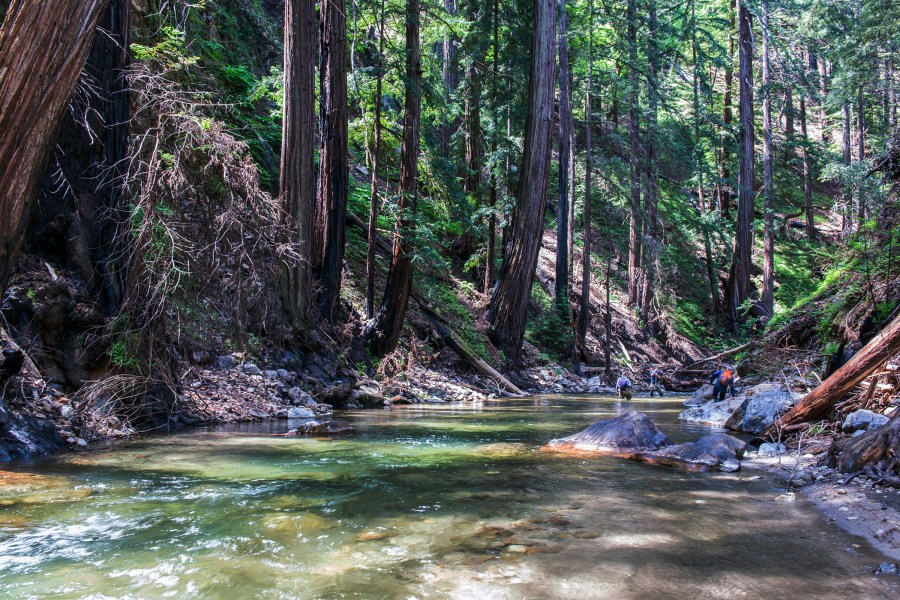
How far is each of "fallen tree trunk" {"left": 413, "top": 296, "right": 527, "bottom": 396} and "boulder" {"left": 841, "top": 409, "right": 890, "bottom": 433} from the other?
867 cm

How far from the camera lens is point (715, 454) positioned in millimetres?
5270

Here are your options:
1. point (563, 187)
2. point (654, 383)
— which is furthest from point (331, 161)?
point (654, 383)

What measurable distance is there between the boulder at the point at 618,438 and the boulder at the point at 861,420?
166cm

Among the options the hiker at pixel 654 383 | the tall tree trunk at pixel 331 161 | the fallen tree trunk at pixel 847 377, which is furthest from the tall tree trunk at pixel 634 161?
the fallen tree trunk at pixel 847 377

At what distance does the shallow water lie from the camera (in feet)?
8.06

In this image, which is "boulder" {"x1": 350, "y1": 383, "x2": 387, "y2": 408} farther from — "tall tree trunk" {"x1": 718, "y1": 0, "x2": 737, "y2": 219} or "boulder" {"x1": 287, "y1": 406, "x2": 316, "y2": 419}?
"tall tree trunk" {"x1": 718, "y1": 0, "x2": 737, "y2": 219}

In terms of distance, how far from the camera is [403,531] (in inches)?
125

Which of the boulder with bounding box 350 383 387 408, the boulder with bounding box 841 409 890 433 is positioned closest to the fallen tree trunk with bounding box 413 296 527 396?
the boulder with bounding box 350 383 387 408

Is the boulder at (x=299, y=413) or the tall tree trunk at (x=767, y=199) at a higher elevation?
the tall tree trunk at (x=767, y=199)

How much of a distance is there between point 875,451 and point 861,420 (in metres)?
1.16

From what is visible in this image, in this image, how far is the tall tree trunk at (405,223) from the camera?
38.3ft

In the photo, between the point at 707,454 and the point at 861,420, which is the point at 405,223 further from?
the point at 861,420

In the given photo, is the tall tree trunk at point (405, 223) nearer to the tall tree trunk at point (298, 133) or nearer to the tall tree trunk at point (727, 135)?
the tall tree trunk at point (298, 133)

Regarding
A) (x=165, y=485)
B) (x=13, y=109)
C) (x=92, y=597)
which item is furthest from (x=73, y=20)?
(x=92, y=597)
